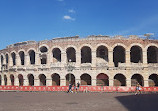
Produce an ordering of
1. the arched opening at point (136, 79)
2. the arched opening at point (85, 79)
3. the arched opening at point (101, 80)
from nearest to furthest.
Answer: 1. the arched opening at point (101, 80)
2. the arched opening at point (136, 79)
3. the arched opening at point (85, 79)

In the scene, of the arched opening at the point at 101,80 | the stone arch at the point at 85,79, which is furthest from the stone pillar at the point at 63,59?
the arched opening at the point at 101,80

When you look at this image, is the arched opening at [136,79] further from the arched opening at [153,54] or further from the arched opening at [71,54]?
the arched opening at [71,54]

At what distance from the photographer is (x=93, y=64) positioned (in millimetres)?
25953

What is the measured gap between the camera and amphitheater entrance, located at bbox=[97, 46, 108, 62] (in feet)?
91.4

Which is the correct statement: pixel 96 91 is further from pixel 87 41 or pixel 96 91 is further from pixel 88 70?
pixel 87 41

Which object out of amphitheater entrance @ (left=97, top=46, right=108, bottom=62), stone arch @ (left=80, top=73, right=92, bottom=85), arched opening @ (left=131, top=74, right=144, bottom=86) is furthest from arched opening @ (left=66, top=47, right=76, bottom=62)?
arched opening @ (left=131, top=74, right=144, bottom=86)

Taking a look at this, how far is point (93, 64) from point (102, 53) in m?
4.04

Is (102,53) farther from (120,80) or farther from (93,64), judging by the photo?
(120,80)

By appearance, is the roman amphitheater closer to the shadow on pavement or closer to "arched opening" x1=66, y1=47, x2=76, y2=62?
"arched opening" x1=66, y1=47, x2=76, y2=62

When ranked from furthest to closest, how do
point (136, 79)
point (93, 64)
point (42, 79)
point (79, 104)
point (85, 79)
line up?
1. point (42, 79)
2. point (85, 79)
3. point (136, 79)
4. point (93, 64)
5. point (79, 104)

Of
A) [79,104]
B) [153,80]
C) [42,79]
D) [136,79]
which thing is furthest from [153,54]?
[79,104]

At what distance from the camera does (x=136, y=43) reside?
85.6 feet

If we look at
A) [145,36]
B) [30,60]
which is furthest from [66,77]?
[145,36]

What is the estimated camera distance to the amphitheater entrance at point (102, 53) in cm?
2785
